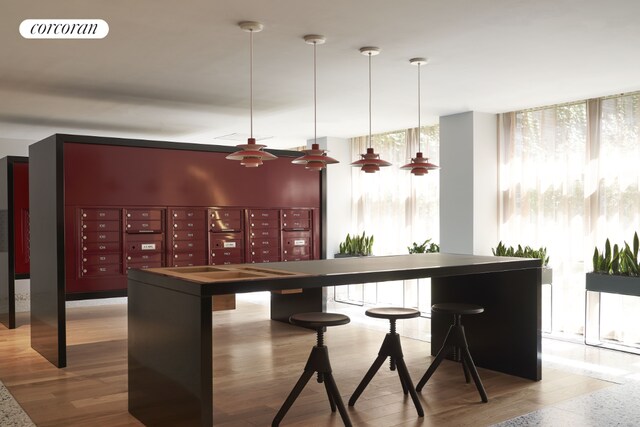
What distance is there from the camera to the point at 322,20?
3.83 meters

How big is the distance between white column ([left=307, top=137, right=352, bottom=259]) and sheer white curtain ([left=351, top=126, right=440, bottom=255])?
0.11 meters

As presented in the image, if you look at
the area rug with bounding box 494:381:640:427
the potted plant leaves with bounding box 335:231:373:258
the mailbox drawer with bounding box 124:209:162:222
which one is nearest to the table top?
the area rug with bounding box 494:381:640:427

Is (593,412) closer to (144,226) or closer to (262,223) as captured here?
(262,223)

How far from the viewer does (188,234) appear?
6453 mm

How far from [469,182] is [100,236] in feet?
13.4

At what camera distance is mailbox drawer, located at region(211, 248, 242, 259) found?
21.9 ft

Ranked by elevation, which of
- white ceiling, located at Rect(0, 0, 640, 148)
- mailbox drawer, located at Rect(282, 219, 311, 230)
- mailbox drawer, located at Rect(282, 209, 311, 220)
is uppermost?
white ceiling, located at Rect(0, 0, 640, 148)

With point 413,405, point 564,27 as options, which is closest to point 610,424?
point 413,405

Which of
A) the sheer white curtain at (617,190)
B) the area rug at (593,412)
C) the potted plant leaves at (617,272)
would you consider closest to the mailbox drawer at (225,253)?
the potted plant leaves at (617,272)

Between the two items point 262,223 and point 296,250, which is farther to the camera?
point 296,250

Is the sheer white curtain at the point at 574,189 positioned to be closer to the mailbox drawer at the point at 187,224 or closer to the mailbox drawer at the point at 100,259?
the mailbox drawer at the point at 187,224

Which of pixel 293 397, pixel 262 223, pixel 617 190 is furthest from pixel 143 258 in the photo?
pixel 617 190

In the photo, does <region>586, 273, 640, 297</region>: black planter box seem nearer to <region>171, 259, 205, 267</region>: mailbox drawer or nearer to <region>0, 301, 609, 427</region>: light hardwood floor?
<region>0, 301, 609, 427</region>: light hardwood floor

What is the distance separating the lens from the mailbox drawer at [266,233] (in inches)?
273
